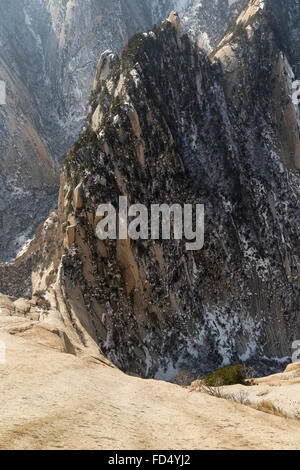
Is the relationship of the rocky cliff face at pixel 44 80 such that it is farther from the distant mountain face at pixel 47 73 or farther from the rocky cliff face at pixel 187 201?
the rocky cliff face at pixel 187 201

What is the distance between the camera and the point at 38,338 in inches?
609

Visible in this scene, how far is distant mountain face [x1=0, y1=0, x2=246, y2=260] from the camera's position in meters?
57.6

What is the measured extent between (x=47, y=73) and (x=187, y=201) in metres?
57.9

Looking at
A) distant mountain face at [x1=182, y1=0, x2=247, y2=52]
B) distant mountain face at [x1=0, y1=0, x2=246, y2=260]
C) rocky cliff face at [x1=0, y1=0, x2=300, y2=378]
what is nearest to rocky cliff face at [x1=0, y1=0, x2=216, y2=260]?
distant mountain face at [x1=0, y1=0, x2=246, y2=260]

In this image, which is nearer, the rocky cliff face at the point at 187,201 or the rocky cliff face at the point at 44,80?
the rocky cliff face at the point at 187,201

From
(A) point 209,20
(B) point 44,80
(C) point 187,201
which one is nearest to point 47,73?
(B) point 44,80

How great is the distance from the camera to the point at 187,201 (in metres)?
37.9

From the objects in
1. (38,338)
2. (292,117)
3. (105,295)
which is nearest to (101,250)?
(105,295)

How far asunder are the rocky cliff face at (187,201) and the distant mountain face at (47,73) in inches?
771

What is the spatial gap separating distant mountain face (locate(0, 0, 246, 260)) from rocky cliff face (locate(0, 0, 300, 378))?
19595mm

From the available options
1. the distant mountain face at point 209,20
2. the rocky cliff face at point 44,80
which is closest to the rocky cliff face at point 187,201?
the distant mountain face at point 209,20

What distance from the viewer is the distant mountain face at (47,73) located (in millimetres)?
57594

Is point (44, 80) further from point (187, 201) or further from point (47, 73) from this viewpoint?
point (187, 201)

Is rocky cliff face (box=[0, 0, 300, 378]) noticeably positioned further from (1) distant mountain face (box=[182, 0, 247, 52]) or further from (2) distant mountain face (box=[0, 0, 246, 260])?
(2) distant mountain face (box=[0, 0, 246, 260])
